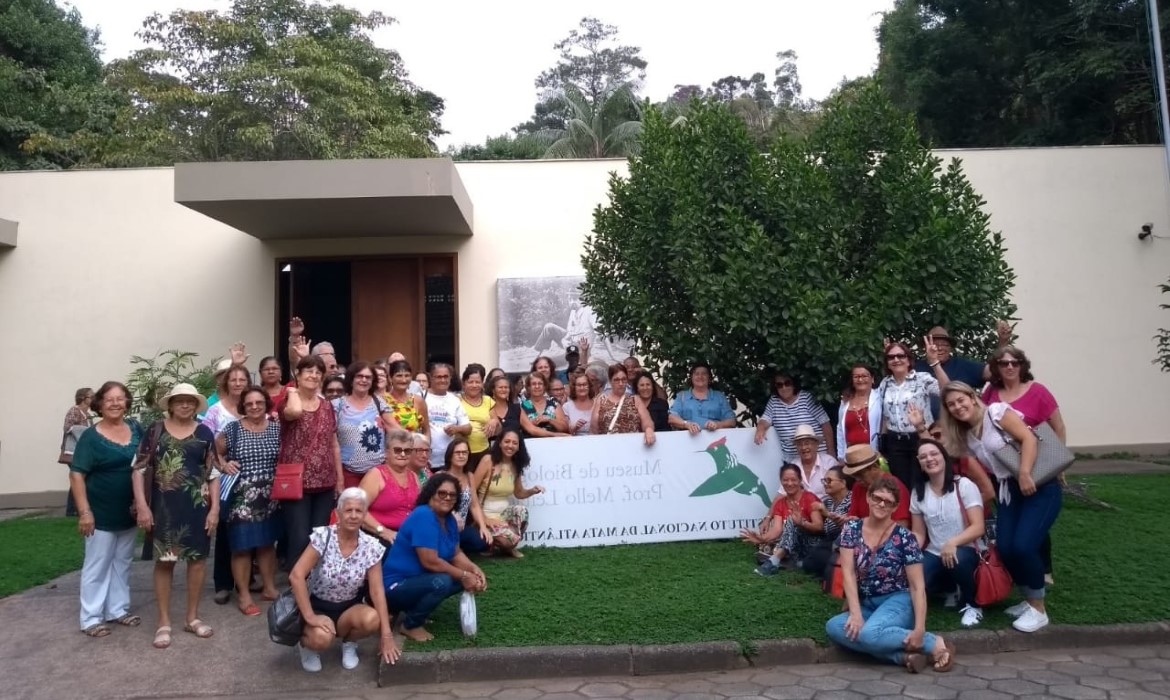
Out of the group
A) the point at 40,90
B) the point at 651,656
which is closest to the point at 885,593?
the point at 651,656

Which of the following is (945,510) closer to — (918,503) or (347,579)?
(918,503)

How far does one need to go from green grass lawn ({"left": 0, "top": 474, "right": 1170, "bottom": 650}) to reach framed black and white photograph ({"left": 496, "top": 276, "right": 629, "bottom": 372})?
500 cm

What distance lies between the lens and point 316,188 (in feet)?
31.5

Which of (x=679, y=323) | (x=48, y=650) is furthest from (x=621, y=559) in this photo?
(x=48, y=650)

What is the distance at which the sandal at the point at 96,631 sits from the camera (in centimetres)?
568

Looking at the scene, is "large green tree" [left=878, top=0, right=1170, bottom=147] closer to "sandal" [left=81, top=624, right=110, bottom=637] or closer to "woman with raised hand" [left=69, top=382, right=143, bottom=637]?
"woman with raised hand" [left=69, top=382, right=143, bottom=637]

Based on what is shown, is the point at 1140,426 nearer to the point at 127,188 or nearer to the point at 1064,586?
the point at 1064,586

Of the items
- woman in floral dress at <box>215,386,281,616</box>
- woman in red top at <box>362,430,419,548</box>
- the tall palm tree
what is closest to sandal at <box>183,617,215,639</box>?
woman in floral dress at <box>215,386,281,616</box>

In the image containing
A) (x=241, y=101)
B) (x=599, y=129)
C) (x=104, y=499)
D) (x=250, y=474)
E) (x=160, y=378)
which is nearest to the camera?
(x=104, y=499)

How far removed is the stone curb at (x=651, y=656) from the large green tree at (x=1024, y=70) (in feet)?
46.1

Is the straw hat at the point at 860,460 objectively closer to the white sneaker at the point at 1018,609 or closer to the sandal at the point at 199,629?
the white sneaker at the point at 1018,609

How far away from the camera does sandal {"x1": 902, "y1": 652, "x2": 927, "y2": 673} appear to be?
191 inches

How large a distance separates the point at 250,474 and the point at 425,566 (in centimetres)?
158

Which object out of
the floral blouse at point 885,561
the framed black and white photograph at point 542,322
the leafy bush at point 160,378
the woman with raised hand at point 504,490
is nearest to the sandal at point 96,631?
the woman with raised hand at point 504,490
